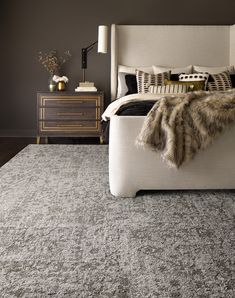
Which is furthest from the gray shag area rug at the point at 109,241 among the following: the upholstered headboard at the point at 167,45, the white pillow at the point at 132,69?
the upholstered headboard at the point at 167,45

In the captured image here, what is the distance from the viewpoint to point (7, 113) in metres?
6.14

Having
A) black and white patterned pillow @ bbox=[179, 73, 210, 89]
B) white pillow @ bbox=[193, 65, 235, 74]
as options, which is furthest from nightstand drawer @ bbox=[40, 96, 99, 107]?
white pillow @ bbox=[193, 65, 235, 74]

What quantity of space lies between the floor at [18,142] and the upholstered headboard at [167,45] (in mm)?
812

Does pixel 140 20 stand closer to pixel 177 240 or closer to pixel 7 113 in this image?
pixel 7 113

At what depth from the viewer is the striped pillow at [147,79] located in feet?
17.4

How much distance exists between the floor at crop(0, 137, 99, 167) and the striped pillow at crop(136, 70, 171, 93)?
0.99 meters

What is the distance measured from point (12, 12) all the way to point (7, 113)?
4.86 ft

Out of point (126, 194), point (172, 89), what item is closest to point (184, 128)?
point (126, 194)

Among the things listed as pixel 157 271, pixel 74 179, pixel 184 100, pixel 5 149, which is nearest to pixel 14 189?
pixel 74 179

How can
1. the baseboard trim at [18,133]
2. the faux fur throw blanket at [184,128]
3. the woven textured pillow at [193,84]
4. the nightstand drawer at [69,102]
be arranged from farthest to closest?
the baseboard trim at [18,133], the nightstand drawer at [69,102], the woven textured pillow at [193,84], the faux fur throw blanket at [184,128]

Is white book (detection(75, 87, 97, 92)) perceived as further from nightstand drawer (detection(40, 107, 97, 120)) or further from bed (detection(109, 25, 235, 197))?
bed (detection(109, 25, 235, 197))

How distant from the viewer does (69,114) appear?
552 cm

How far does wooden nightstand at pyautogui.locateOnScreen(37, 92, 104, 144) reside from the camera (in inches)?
216

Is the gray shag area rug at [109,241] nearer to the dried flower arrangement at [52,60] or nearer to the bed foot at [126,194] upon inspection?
the bed foot at [126,194]
